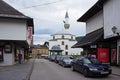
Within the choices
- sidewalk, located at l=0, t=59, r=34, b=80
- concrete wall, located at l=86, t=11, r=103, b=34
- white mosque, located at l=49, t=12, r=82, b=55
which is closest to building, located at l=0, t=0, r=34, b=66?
sidewalk, located at l=0, t=59, r=34, b=80

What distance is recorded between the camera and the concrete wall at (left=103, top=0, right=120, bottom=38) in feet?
78.6

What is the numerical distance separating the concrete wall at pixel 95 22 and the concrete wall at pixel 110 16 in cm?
381

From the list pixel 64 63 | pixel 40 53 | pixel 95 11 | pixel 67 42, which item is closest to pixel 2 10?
pixel 64 63

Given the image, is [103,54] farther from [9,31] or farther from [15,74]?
[15,74]

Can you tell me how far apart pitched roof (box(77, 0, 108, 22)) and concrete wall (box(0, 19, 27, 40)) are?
361 inches

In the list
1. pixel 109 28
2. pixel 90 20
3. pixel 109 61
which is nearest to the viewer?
pixel 109 28

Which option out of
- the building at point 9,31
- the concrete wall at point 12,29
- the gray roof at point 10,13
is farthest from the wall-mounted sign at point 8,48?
the gray roof at point 10,13

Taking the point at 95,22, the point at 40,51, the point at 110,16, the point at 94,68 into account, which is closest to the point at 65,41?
the point at 40,51

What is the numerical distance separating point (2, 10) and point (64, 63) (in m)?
10.3

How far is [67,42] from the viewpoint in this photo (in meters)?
114

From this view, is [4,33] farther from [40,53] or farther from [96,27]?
[40,53]

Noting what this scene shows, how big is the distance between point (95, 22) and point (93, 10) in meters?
2.27

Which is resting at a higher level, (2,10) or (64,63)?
(2,10)

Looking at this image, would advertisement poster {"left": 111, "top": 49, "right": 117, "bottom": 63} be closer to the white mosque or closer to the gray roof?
the gray roof
